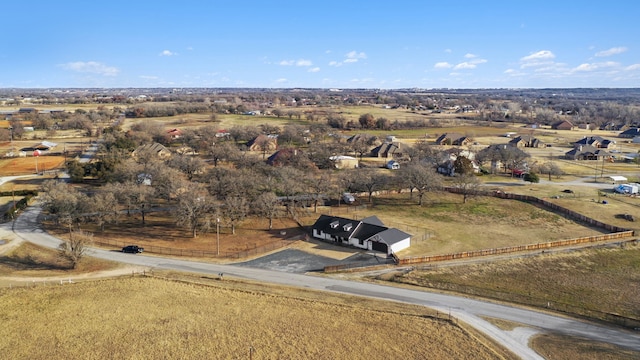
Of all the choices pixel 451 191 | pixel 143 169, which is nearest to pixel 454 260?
pixel 451 191

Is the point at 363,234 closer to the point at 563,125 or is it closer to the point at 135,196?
the point at 135,196

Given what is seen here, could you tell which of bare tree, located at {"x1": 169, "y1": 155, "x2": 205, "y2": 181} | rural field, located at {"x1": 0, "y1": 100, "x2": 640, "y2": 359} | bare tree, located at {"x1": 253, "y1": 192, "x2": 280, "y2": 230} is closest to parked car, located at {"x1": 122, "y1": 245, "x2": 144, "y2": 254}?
rural field, located at {"x1": 0, "y1": 100, "x2": 640, "y2": 359}

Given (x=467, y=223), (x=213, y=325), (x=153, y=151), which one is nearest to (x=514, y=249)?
(x=467, y=223)

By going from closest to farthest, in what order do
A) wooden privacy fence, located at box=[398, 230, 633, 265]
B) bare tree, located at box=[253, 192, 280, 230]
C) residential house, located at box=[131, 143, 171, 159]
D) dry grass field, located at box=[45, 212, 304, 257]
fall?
wooden privacy fence, located at box=[398, 230, 633, 265] → dry grass field, located at box=[45, 212, 304, 257] → bare tree, located at box=[253, 192, 280, 230] → residential house, located at box=[131, 143, 171, 159]

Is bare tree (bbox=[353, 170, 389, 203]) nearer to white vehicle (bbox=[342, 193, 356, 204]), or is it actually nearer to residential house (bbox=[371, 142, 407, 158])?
white vehicle (bbox=[342, 193, 356, 204])

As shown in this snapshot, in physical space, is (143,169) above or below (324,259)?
above

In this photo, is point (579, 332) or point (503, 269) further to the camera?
point (503, 269)

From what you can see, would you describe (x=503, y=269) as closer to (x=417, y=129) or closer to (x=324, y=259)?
(x=324, y=259)
